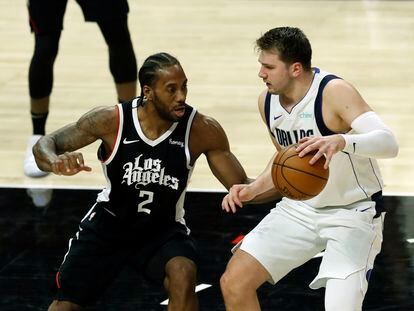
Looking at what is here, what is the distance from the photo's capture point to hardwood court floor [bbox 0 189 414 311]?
5.82 meters

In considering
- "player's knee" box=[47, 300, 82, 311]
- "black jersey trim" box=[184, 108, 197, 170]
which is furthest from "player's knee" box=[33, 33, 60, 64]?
"player's knee" box=[47, 300, 82, 311]

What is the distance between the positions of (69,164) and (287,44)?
1.12 metres

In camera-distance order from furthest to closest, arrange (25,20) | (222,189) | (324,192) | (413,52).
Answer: (25,20), (413,52), (222,189), (324,192)

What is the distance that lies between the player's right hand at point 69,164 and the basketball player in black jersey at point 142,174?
0.57ft

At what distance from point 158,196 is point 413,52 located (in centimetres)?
593

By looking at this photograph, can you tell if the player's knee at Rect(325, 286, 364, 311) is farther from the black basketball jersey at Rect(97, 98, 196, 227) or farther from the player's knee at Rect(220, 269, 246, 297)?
the black basketball jersey at Rect(97, 98, 196, 227)

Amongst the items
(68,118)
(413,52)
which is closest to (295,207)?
(68,118)

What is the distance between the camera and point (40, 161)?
5.14m

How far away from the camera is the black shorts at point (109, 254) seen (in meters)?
5.14

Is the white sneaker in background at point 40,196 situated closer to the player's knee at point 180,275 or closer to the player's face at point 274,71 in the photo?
the player's knee at point 180,275

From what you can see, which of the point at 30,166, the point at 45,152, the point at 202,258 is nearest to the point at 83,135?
A: the point at 45,152

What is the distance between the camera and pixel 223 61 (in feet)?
34.4

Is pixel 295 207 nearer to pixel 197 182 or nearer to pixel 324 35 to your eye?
pixel 197 182

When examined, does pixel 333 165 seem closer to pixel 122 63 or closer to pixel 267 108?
pixel 267 108
